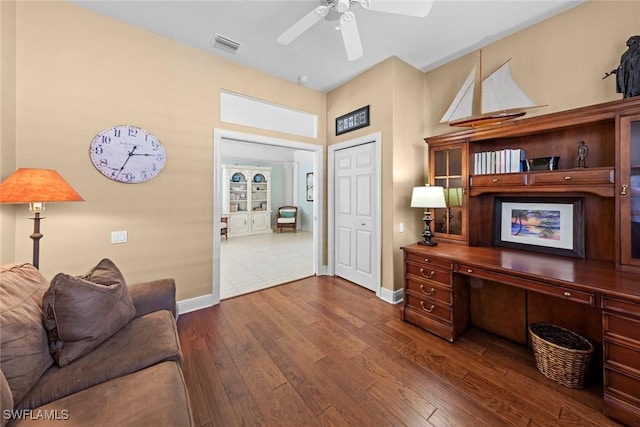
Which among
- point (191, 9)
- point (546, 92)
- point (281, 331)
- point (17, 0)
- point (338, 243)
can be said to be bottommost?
point (281, 331)

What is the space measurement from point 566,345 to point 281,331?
2.31 metres

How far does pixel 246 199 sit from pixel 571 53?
7836 mm

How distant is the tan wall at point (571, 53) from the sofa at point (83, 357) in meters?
3.48

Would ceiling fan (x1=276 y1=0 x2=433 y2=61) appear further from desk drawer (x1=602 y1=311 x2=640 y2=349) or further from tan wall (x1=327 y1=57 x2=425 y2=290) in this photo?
desk drawer (x1=602 y1=311 x2=640 y2=349)

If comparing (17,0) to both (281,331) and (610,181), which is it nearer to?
(281,331)

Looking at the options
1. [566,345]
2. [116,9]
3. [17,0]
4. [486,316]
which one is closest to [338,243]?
[486,316]

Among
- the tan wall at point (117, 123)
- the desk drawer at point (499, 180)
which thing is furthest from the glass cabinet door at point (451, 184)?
the tan wall at point (117, 123)

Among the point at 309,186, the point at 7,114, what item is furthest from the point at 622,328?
the point at 309,186

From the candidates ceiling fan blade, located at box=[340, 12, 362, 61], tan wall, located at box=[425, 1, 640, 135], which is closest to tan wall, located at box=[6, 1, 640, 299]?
tan wall, located at box=[425, 1, 640, 135]

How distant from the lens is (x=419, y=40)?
2.62 m

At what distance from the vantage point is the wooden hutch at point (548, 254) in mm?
1453

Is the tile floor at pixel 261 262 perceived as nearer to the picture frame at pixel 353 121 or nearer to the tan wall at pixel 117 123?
the tan wall at pixel 117 123

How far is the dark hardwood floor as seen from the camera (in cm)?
147

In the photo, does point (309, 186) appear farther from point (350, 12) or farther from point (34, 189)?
point (34, 189)
